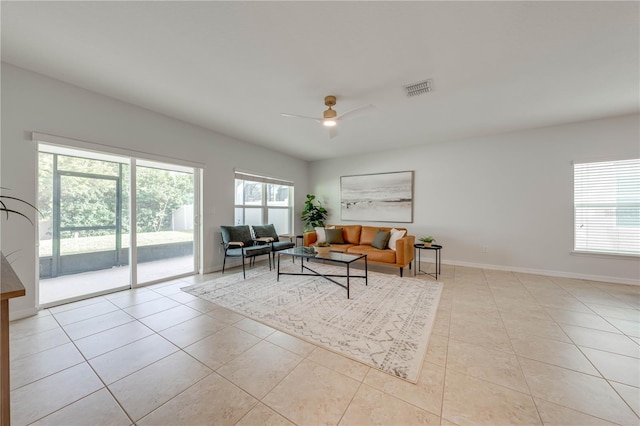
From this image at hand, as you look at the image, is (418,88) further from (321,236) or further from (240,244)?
(240,244)

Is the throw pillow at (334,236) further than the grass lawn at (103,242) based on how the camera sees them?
Yes

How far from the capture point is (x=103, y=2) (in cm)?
169

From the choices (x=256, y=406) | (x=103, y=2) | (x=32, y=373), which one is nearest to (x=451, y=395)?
(x=256, y=406)

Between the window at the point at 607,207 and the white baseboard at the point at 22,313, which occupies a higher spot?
the window at the point at 607,207

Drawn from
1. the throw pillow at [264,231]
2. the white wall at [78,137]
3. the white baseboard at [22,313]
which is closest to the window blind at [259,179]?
the white wall at [78,137]

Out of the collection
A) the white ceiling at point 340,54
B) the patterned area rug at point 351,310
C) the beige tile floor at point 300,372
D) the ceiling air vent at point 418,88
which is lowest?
the beige tile floor at point 300,372

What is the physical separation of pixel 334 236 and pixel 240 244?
203 centimetres

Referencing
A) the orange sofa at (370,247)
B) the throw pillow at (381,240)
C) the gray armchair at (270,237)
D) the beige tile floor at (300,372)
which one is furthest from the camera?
the gray armchair at (270,237)

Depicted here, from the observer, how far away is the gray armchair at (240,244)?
4125 millimetres

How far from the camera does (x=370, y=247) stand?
4.67 metres

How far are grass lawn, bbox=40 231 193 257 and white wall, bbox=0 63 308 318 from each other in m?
0.31

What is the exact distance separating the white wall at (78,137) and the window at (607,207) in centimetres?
629

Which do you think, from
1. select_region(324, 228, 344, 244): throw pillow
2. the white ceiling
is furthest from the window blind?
select_region(324, 228, 344, 244): throw pillow

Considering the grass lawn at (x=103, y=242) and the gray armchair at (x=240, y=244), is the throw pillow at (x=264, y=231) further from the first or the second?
the grass lawn at (x=103, y=242)
